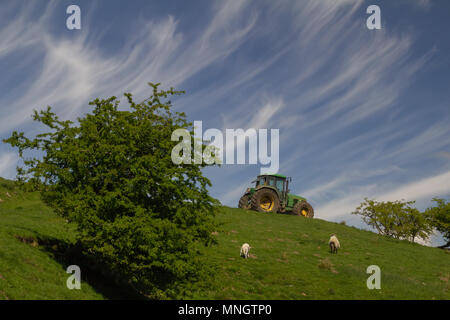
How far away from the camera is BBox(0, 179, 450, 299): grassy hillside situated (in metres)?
16.2

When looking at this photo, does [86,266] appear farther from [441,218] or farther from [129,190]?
[441,218]

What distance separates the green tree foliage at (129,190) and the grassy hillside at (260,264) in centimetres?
187

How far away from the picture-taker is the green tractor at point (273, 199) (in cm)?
4766

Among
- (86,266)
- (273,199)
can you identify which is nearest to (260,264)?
(86,266)

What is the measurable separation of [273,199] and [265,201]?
1.19 m

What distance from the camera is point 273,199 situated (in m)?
48.1

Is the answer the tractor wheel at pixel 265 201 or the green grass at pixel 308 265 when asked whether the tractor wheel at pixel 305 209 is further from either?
the green grass at pixel 308 265

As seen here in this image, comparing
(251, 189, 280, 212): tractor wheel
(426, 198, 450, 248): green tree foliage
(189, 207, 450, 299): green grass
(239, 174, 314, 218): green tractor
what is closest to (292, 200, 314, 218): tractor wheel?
(239, 174, 314, 218): green tractor

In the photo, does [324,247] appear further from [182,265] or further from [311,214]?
[182,265]

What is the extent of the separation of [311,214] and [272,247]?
72.4ft

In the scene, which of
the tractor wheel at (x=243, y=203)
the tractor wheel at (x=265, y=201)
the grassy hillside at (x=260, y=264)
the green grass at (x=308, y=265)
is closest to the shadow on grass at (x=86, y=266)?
the grassy hillside at (x=260, y=264)

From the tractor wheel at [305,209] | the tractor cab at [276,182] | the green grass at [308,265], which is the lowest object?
the green grass at [308,265]

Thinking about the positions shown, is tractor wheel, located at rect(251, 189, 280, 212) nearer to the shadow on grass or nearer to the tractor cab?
the tractor cab

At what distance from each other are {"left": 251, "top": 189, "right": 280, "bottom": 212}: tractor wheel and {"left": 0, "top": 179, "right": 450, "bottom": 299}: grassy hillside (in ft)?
15.8
